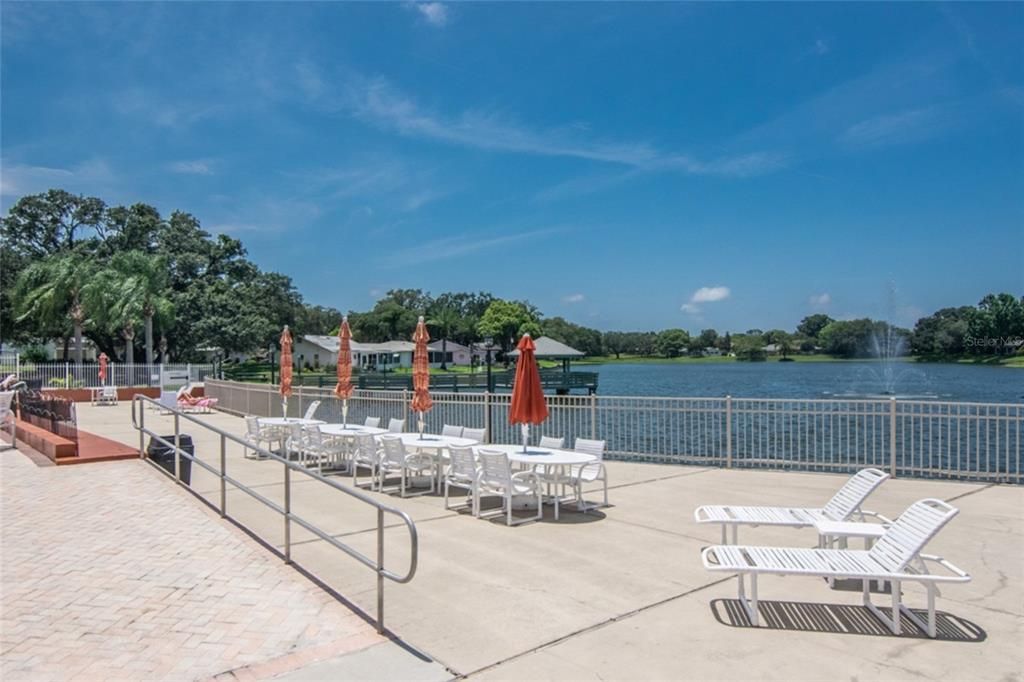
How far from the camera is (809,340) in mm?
99812

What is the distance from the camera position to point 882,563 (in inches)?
185

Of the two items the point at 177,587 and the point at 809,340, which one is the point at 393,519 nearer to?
the point at 177,587

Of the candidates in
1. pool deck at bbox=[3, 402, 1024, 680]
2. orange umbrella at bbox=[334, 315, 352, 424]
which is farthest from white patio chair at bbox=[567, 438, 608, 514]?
orange umbrella at bbox=[334, 315, 352, 424]

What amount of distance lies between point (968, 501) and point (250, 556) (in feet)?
28.5

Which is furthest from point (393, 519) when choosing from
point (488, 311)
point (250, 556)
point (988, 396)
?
point (488, 311)

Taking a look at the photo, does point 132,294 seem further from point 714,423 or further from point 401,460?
point 714,423

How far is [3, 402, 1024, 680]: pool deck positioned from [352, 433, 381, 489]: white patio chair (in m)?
1.10

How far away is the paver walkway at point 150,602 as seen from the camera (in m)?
4.09

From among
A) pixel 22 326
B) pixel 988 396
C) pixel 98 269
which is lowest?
pixel 988 396

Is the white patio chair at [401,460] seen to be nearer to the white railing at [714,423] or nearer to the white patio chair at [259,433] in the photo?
the white railing at [714,423]

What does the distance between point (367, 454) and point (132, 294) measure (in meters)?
33.3

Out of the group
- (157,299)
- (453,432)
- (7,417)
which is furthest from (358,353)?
(453,432)

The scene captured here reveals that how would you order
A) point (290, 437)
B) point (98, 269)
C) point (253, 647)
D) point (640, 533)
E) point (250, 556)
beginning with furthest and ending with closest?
1. point (98, 269)
2. point (290, 437)
3. point (640, 533)
4. point (250, 556)
5. point (253, 647)

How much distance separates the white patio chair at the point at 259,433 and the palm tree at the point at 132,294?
1085 inches
